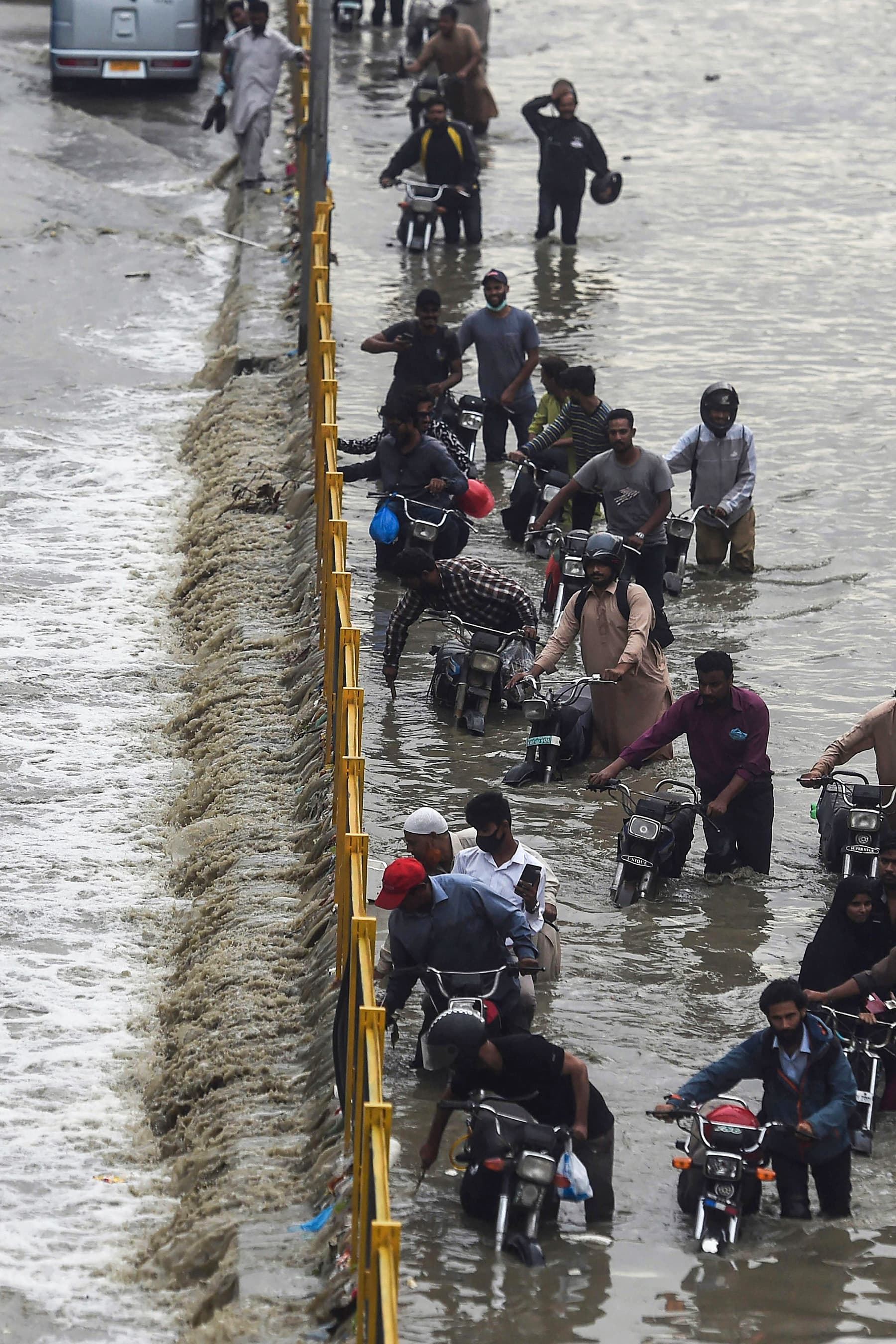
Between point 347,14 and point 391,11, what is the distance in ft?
2.23

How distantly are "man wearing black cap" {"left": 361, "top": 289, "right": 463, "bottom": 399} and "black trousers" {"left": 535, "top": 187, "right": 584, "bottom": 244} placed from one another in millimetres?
6750

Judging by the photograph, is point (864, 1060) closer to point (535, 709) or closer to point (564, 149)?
point (535, 709)

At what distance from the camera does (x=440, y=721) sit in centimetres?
1255

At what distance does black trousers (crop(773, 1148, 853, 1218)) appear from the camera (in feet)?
26.1

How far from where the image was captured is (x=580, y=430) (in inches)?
563

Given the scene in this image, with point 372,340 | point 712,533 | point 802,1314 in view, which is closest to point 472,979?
point 802,1314

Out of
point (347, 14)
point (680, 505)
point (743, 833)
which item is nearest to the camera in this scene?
point (743, 833)

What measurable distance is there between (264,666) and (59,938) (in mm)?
2874

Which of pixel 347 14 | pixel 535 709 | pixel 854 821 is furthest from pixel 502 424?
pixel 347 14

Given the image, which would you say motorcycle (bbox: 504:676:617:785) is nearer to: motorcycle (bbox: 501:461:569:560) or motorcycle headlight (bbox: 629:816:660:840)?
motorcycle headlight (bbox: 629:816:660:840)

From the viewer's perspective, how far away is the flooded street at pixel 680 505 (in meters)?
7.60

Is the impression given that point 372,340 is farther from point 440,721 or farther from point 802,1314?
point 802,1314

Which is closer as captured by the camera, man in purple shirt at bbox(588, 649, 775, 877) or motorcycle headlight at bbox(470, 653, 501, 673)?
man in purple shirt at bbox(588, 649, 775, 877)

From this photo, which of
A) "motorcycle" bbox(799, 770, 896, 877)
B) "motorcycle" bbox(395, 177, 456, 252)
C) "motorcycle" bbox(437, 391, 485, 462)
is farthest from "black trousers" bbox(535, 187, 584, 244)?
"motorcycle" bbox(799, 770, 896, 877)
